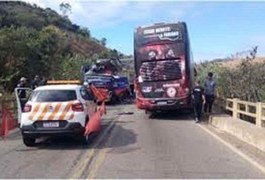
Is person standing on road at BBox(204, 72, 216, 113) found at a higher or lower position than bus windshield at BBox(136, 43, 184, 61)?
lower

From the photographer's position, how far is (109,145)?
1485 cm

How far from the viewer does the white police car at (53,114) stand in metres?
14.5

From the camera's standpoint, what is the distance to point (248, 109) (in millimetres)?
19094

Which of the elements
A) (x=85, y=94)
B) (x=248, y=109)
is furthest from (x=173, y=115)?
(x=85, y=94)

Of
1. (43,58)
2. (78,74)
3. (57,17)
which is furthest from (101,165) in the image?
(57,17)

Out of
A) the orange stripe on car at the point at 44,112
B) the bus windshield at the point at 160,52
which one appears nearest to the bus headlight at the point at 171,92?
the bus windshield at the point at 160,52

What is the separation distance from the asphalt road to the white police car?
41 cm

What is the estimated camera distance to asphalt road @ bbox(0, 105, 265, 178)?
35.0ft

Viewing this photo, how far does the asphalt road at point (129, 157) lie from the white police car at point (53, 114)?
0.41 m

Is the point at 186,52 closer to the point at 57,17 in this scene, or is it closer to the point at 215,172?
the point at 215,172

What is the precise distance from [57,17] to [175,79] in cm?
9935

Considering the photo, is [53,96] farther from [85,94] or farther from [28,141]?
[85,94]

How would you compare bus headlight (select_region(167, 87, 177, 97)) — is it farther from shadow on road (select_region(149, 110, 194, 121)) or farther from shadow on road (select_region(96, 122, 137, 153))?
shadow on road (select_region(96, 122, 137, 153))

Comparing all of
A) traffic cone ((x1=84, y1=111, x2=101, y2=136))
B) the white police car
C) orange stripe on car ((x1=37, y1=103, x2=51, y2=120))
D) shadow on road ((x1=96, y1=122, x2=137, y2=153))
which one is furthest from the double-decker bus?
orange stripe on car ((x1=37, y1=103, x2=51, y2=120))
